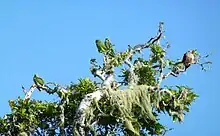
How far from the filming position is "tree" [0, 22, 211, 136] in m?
8.68

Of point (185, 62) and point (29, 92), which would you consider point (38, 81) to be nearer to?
point (29, 92)

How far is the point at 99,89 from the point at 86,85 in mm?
516

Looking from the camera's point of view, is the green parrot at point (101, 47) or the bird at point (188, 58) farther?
the bird at point (188, 58)

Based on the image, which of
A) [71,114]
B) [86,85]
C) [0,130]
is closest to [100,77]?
[86,85]

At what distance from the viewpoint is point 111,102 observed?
8727 millimetres

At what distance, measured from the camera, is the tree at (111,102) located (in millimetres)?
8680

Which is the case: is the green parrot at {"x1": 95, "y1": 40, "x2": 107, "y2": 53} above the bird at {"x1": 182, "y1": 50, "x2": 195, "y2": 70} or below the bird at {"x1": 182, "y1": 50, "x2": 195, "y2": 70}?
above

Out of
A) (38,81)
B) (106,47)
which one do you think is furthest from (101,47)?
(38,81)

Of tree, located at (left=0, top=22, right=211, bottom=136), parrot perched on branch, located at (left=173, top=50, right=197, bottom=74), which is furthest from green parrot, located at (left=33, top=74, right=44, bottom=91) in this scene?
parrot perched on branch, located at (left=173, top=50, right=197, bottom=74)

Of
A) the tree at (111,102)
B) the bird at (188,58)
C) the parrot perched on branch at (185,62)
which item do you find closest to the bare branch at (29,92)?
the tree at (111,102)

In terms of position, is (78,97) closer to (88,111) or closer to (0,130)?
(88,111)

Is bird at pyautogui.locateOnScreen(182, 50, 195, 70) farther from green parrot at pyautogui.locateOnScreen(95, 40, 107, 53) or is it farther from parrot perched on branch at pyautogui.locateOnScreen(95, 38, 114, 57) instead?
green parrot at pyautogui.locateOnScreen(95, 40, 107, 53)

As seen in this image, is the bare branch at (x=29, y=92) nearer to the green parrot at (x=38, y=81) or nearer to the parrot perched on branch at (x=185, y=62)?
the green parrot at (x=38, y=81)

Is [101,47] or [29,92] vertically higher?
[101,47]
